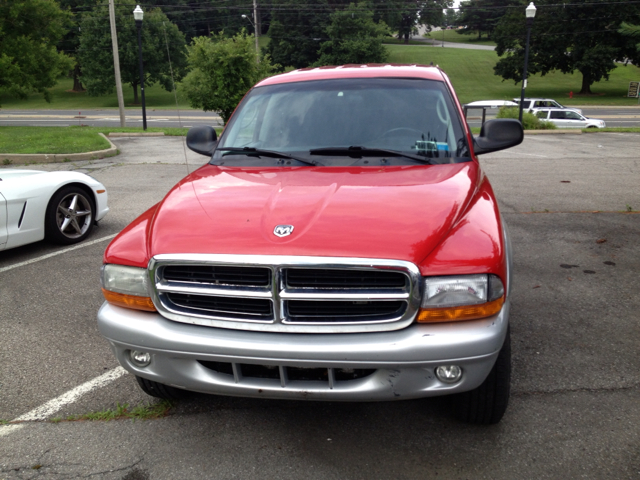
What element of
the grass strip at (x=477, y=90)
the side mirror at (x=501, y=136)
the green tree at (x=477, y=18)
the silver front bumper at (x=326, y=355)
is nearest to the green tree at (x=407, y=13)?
the green tree at (x=477, y=18)

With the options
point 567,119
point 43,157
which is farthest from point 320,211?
point 567,119

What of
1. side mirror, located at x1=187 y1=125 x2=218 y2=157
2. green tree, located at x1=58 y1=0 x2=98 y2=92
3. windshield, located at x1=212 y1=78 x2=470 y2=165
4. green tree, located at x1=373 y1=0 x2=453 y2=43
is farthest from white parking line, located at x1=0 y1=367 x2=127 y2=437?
green tree, located at x1=373 y1=0 x2=453 y2=43

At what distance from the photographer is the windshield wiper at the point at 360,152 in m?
3.51

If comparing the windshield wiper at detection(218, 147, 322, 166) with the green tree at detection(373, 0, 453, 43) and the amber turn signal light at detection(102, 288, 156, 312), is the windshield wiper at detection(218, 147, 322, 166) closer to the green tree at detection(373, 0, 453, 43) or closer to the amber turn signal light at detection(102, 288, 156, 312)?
the amber turn signal light at detection(102, 288, 156, 312)

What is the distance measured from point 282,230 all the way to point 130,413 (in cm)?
151

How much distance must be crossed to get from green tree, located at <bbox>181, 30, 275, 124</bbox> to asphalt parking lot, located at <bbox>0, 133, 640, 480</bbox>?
683 inches

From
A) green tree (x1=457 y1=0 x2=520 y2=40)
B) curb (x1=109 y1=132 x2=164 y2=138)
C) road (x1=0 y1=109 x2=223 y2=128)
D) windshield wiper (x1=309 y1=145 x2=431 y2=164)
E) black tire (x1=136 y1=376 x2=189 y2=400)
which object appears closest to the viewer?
black tire (x1=136 y1=376 x2=189 y2=400)

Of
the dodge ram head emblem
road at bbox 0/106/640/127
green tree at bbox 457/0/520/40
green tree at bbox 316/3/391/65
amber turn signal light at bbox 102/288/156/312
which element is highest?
green tree at bbox 457/0/520/40

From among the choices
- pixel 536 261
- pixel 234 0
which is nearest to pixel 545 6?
pixel 234 0

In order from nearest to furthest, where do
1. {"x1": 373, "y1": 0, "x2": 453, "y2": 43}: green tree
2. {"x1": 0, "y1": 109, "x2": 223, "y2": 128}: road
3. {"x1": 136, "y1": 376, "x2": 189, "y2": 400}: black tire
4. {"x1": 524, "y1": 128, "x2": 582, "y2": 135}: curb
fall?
{"x1": 136, "y1": 376, "x2": 189, "y2": 400}: black tire
{"x1": 524, "y1": 128, "x2": 582, "y2": 135}: curb
{"x1": 0, "y1": 109, "x2": 223, "y2": 128}: road
{"x1": 373, "y1": 0, "x2": 453, "y2": 43}: green tree

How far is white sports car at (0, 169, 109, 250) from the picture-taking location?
5.76 metres

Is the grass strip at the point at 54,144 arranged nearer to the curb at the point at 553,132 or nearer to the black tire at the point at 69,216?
the black tire at the point at 69,216

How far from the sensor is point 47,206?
619 centimetres

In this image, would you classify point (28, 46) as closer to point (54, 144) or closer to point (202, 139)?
point (54, 144)
